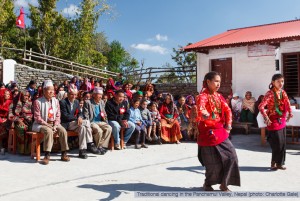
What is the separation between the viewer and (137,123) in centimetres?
855

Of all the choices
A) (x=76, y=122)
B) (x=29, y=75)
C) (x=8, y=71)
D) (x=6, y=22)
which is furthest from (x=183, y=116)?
(x=6, y=22)

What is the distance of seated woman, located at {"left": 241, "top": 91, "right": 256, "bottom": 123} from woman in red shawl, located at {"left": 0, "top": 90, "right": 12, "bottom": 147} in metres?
7.38

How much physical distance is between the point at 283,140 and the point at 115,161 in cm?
305

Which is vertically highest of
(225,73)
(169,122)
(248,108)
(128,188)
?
(225,73)

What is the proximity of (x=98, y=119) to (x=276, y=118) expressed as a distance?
3.83 metres

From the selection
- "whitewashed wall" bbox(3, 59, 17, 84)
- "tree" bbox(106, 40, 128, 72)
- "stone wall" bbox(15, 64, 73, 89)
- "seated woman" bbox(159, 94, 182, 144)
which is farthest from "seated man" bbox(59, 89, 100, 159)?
"tree" bbox(106, 40, 128, 72)

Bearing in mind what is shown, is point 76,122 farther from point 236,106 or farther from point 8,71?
point 8,71

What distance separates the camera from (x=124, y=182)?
4.95 meters

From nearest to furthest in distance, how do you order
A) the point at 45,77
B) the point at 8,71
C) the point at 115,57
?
the point at 8,71 < the point at 45,77 < the point at 115,57

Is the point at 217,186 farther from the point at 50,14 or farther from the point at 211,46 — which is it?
the point at 50,14

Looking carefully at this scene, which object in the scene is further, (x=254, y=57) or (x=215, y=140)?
(x=254, y=57)

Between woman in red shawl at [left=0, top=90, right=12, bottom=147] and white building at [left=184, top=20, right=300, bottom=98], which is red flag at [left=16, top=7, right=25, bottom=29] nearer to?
white building at [left=184, top=20, right=300, bottom=98]

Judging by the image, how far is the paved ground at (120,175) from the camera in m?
4.43

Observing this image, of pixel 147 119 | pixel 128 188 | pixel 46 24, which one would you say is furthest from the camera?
pixel 46 24
